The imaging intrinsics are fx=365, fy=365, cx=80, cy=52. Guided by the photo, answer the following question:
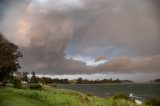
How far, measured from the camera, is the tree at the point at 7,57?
57.4m

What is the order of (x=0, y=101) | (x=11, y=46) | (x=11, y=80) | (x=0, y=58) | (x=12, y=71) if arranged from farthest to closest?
(x=11, y=80)
(x=12, y=71)
(x=11, y=46)
(x=0, y=58)
(x=0, y=101)

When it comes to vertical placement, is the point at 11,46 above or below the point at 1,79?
above

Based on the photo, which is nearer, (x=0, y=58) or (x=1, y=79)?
(x=0, y=58)

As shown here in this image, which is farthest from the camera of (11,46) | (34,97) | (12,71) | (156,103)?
(12,71)

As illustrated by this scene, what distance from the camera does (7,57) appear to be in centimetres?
5894

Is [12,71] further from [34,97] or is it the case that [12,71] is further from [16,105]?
[16,105]

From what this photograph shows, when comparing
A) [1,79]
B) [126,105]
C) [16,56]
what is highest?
[16,56]

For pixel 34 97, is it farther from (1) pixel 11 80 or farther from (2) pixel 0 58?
(1) pixel 11 80

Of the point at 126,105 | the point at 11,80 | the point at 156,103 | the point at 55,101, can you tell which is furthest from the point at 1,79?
the point at 126,105

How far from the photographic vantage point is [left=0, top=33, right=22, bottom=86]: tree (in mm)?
57406

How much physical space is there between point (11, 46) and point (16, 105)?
116 feet

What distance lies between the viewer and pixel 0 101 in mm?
30078

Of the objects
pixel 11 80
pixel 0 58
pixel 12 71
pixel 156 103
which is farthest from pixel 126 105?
pixel 11 80

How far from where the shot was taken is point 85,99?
105ft
